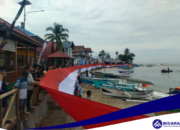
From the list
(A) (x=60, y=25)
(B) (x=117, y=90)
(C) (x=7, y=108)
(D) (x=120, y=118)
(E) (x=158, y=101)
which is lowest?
(B) (x=117, y=90)

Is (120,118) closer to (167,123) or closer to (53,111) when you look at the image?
(167,123)

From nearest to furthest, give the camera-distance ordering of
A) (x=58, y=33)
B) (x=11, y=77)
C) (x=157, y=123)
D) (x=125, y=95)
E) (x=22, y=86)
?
(x=157, y=123) → (x=22, y=86) → (x=11, y=77) → (x=125, y=95) → (x=58, y=33)

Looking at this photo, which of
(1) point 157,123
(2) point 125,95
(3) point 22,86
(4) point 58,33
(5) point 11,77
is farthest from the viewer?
(4) point 58,33

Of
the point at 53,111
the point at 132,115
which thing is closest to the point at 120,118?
the point at 132,115

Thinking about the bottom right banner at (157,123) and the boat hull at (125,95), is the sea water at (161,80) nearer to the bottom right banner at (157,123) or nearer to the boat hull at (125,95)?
the boat hull at (125,95)

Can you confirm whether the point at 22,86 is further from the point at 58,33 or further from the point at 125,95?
the point at 58,33

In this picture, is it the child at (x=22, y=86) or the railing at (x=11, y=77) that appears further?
the railing at (x=11, y=77)

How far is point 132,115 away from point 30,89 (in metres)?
3.83

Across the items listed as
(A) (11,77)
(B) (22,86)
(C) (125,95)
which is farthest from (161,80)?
(B) (22,86)

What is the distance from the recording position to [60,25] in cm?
3366

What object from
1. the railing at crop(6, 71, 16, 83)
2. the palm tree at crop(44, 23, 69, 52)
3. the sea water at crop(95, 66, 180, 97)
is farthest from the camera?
the palm tree at crop(44, 23, 69, 52)

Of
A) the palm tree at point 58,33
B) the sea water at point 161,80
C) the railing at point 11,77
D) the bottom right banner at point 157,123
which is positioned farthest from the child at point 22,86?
the palm tree at point 58,33

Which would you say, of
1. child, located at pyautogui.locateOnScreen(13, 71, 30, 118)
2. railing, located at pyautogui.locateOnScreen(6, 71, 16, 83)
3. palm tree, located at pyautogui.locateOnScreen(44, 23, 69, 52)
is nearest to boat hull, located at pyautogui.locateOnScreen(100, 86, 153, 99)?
railing, located at pyautogui.locateOnScreen(6, 71, 16, 83)

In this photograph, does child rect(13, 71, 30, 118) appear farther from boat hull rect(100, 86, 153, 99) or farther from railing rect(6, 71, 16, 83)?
boat hull rect(100, 86, 153, 99)
